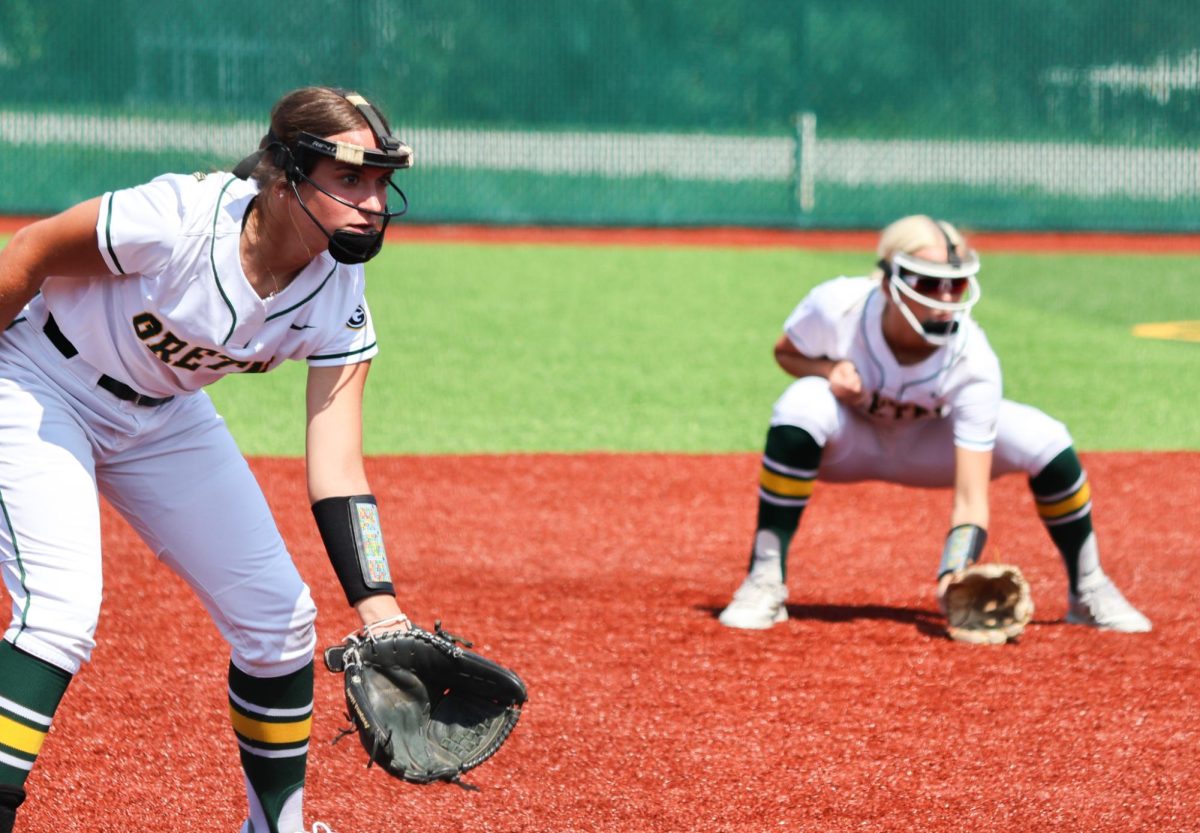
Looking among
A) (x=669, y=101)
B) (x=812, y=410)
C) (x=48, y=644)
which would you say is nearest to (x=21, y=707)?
(x=48, y=644)

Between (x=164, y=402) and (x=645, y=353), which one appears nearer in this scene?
(x=164, y=402)

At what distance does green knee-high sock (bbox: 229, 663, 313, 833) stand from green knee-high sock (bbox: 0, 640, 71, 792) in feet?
1.86

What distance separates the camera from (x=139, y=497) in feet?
10.7

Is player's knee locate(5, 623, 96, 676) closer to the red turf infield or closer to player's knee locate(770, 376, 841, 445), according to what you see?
the red turf infield

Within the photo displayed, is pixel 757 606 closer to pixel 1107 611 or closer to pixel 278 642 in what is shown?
pixel 1107 611

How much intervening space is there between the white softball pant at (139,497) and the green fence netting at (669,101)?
14877 mm

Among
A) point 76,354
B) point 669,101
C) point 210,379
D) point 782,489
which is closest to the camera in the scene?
point 76,354

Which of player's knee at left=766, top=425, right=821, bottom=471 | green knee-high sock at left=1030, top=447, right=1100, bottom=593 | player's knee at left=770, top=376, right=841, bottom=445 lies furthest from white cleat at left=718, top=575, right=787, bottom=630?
green knee-high sock at left=1030, top=447, right=1100, bottom=593

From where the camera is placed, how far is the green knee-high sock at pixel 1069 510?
17.2ft

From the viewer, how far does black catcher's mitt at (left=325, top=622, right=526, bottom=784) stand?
116 inches

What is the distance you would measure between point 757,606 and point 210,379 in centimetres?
240

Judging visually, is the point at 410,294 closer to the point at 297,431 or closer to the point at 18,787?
the point at 297,431

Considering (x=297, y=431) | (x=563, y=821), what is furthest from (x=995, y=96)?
(x=563, y=821)

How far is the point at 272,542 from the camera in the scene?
3.31 meters
